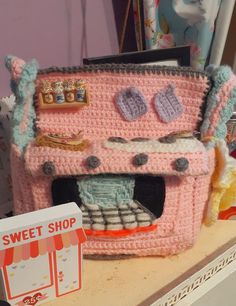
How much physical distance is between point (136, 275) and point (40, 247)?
0.17 m

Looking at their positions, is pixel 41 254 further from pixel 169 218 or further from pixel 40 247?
pixel 169 218

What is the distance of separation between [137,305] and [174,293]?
2.5 inches

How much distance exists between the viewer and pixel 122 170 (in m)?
0.53

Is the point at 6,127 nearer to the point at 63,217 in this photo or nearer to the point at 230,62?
the point at 63,217

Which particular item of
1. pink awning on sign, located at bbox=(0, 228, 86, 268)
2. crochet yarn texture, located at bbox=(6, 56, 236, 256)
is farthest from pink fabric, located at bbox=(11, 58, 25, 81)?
pink awning on sign, located at bbox=(0, 228, 86, 268)

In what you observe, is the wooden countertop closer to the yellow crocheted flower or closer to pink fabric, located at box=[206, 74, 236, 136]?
the yellow crocheted flower

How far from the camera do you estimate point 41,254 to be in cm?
49

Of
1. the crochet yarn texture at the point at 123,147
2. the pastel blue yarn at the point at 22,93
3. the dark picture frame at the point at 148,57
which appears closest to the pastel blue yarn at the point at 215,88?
the crochet yarn texture at the point at 123,147

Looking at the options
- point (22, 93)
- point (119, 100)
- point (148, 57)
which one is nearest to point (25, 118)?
point (22, 93)

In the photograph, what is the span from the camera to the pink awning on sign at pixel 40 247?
47 cm

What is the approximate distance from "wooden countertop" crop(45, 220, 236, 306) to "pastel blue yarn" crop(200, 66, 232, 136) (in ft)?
0.64

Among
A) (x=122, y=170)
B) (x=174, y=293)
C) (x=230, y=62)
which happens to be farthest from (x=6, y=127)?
(x=230, y=62)

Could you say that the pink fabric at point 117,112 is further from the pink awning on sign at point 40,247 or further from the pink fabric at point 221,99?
the pink awning on sign at point 40,247

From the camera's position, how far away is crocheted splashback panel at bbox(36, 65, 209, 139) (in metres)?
0.57
